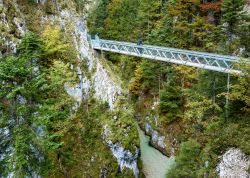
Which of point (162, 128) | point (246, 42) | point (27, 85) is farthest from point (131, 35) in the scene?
point (27, 85)

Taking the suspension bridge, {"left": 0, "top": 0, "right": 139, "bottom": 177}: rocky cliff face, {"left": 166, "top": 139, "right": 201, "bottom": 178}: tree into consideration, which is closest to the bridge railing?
the suspension bridge

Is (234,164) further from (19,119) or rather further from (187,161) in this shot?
(19,119)

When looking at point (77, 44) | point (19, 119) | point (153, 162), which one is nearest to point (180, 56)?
point (77, 44)

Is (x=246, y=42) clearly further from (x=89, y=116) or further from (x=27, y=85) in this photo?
(x=27, y=85)

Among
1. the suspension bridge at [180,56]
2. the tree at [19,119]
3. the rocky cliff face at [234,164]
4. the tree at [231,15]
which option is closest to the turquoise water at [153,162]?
the rocky cliff face at [234,164]

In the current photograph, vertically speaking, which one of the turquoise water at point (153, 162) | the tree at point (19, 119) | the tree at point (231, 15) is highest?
the tree at point (231, 15)

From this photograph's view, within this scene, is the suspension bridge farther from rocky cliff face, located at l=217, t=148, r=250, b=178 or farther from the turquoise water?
the turquoise water

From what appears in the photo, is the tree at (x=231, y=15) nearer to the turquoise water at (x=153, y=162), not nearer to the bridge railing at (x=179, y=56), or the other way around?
the bridge railing at (x=179, y=56)
